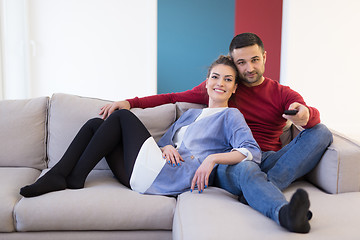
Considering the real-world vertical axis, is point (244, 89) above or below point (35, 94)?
above

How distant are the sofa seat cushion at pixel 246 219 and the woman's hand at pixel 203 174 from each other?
4cm

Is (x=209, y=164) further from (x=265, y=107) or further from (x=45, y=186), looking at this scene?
(x=45, y=186)

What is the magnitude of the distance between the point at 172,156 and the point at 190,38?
293 cm

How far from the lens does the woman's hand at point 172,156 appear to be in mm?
1734

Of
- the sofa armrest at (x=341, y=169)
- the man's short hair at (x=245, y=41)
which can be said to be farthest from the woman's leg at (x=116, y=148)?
the sofa armrest at (x=341, y=169)

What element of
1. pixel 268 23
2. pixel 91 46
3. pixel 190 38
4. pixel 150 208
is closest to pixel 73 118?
pixel 150 208

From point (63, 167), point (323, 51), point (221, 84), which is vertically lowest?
point (63, 167)

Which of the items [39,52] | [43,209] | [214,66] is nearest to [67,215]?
[43,209]

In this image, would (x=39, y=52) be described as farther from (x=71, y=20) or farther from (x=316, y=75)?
(x=316, y=75)

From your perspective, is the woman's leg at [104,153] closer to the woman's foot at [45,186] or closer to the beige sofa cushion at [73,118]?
the woman's foot at [45,186]

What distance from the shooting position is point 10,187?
172 centimetres

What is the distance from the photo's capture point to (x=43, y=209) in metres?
1.56

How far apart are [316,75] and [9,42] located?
11.4 ft

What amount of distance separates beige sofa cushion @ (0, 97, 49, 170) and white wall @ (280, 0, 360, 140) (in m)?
3.24
